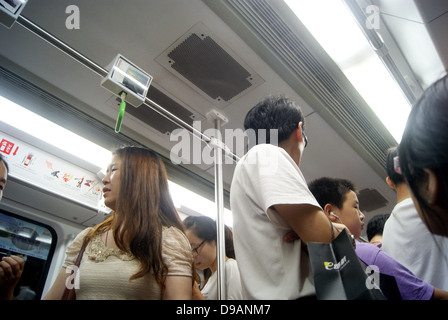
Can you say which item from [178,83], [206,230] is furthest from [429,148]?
[206,230]

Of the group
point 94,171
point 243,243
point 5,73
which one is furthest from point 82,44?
point 243,243

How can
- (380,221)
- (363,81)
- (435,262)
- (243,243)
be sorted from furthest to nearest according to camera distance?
1. (380,221)
2. (363,81)
3. (435,262)
4. (243,243)

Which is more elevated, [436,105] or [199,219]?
[199,219]

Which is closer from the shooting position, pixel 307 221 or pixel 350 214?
pixel 307 221

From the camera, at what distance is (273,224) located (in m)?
1.13

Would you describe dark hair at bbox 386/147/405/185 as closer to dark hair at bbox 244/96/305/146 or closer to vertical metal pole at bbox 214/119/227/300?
dark hair at bbox 244/96/305/146

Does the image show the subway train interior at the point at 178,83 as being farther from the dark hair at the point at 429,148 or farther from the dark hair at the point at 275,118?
the dark hair at the point at 429,148

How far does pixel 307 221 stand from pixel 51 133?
103 inches

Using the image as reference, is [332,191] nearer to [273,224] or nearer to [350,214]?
[350,214]

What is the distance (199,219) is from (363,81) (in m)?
1.86

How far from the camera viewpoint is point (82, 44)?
2.26m

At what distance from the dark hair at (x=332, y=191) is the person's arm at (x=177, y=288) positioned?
4.10 ft
